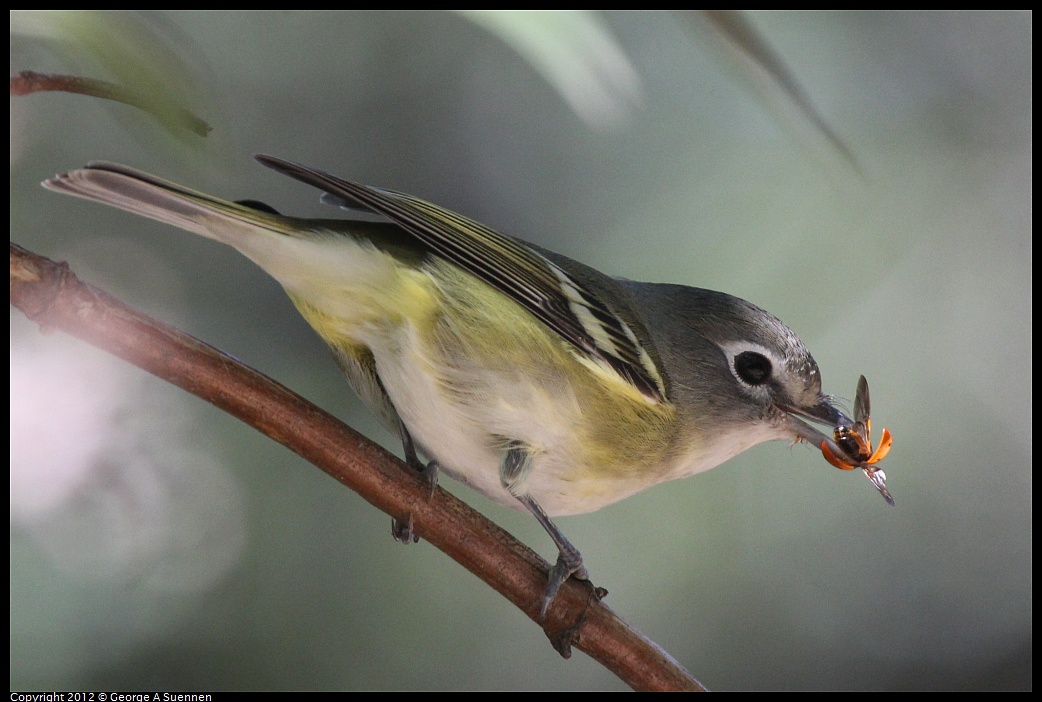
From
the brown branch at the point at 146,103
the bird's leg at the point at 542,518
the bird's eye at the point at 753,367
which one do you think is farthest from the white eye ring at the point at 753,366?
the brown branch at the point at 146,103

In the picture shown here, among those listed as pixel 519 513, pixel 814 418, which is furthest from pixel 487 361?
pixel 519 513

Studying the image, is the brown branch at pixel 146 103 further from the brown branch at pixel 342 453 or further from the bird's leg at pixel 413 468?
the bird's leg at pixel 413 468

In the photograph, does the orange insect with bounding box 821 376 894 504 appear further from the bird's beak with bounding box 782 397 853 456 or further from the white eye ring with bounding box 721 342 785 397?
the white eye ring with bounding box 721 342 785 397

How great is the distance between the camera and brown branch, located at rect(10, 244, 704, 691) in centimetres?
108

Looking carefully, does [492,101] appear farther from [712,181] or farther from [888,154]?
[888,154]

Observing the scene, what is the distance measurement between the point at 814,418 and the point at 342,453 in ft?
2.94

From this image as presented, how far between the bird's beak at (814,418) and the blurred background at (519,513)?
71cm

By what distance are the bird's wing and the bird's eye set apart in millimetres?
185

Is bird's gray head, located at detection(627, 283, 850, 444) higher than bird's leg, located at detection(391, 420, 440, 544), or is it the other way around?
bird's gray head, located at detection(627, 283, 850, 444)

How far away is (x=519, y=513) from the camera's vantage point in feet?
8.69

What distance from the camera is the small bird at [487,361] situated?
1443mm

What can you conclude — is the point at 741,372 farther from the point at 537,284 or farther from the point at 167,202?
the point at 167,202

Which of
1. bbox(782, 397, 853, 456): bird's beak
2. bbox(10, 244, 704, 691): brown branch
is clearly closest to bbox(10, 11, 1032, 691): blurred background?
bbox(10, 244, 704, 691): brown branch

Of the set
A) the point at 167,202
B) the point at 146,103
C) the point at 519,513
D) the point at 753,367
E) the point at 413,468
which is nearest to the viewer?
the point at 146,103
